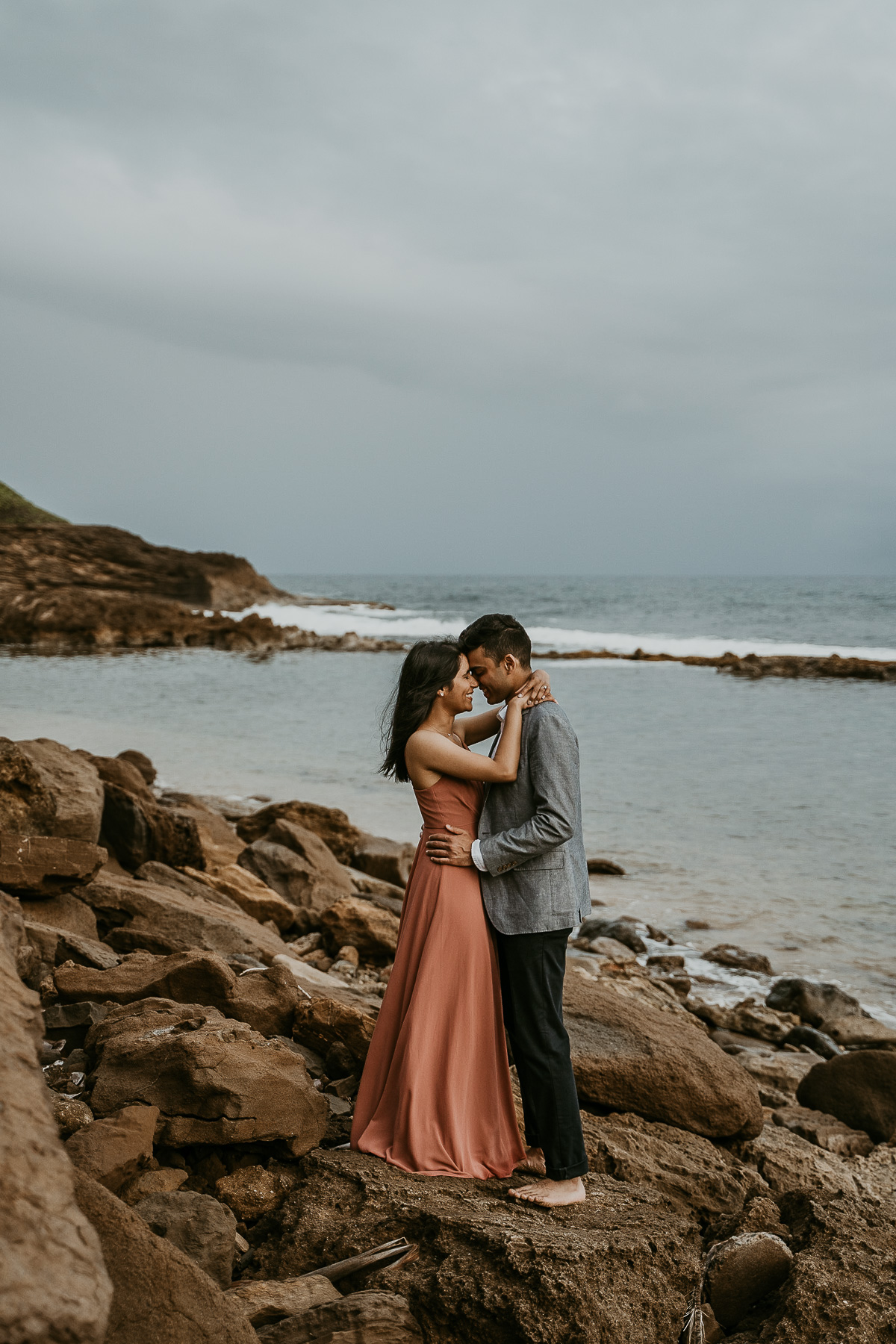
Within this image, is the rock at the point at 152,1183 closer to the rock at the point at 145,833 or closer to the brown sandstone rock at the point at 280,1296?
the brown sandstone rock at the point at 280,1296

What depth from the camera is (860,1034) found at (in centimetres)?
634

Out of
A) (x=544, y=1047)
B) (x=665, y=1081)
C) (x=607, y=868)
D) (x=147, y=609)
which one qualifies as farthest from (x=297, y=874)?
(x=147, y=609)

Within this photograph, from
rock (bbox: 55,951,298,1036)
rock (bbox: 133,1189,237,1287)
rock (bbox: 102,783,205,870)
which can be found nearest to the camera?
rock (bbox: 133,1189,237,1287)

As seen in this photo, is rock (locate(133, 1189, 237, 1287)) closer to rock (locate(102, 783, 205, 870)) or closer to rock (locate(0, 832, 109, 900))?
rock (locate(0, 832, 109, 900))

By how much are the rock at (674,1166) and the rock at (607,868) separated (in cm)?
567

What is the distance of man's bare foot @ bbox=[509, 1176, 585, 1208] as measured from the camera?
10.9 feet

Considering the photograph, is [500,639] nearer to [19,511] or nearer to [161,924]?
[161,924]

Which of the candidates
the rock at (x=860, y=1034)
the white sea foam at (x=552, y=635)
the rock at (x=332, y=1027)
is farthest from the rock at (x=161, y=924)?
the white sea foam at (x=552, y=635)

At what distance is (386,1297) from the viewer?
2830mm

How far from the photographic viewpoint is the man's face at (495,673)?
3.79 metres

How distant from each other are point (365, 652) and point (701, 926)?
1157 inches

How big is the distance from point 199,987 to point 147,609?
4041 centimetres

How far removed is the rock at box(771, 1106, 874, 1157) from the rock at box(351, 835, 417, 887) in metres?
4.67

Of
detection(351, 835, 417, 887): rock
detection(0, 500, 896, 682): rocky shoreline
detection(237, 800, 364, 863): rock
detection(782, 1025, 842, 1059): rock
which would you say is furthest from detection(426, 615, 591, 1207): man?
detection(0, 500, 896, 682): rocky shoreline
